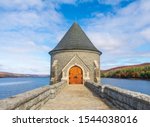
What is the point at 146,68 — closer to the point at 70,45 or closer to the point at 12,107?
the point at 70,45

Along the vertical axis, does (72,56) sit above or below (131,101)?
above

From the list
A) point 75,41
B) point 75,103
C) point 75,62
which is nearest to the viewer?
point 75,103

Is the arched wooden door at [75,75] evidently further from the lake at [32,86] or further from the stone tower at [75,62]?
the lake at [32,86]

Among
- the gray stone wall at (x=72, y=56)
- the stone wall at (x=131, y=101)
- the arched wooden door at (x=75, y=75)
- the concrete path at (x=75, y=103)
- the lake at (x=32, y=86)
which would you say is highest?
the gray stone wall at (x=72, y=56)

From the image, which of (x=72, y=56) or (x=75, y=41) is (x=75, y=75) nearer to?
(x=72, y=56)

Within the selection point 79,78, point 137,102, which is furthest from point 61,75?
point 137,102

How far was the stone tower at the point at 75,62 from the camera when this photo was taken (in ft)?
74.2

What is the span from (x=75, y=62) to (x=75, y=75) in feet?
4.55

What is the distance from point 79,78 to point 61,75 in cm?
200

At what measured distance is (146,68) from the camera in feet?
317

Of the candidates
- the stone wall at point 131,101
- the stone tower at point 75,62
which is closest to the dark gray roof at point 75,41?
the stone tower at point 75,62

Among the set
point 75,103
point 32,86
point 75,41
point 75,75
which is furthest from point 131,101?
point 32,86

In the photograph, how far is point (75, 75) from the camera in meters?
22.6

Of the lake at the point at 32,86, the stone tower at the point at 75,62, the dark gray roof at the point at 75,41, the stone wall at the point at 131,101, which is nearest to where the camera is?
the stone wall at the point at 131,101
